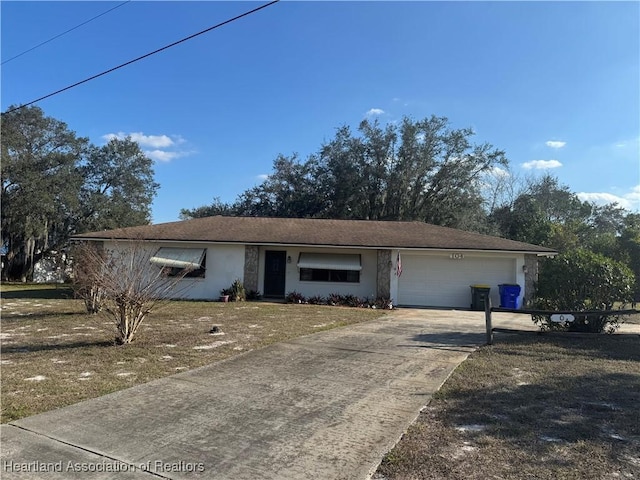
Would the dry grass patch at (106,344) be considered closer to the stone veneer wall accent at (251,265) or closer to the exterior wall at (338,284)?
the stone veneer wall accent at (251,265)

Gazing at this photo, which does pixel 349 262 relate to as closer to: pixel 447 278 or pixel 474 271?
pixel 447 278

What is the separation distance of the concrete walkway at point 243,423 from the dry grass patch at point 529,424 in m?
0.29

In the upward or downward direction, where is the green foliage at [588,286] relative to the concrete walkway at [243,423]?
upward

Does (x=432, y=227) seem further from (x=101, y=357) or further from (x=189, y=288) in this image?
(x=101, y=357)

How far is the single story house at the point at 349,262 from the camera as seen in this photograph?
60.8 feet

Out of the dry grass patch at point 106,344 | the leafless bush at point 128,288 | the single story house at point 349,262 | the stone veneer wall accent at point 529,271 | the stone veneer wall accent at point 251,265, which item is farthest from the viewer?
the stone veneer wall accent at point 251,265

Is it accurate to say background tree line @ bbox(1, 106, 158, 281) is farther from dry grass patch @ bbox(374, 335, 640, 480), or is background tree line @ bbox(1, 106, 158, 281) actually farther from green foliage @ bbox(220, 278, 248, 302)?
dry grass patch @ bbox(374, 335, 640, 480)

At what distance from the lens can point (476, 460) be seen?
12.9 ft

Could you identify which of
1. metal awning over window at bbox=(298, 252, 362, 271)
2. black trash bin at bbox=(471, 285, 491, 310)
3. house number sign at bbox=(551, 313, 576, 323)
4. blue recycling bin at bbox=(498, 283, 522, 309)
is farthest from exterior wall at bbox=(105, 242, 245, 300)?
house number sign at bbox=(551, 313, 576, 323)

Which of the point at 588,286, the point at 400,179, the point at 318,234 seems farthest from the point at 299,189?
the point at 588,286

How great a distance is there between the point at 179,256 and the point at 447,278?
1096 centimetres

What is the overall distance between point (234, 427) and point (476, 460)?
7.57 feet

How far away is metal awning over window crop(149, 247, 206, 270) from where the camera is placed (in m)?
18.4

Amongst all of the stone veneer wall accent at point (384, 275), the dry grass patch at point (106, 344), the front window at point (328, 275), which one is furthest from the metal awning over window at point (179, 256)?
the stone veneer wall accent at point (384, 275)
